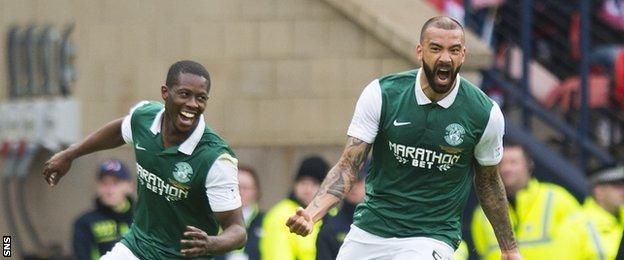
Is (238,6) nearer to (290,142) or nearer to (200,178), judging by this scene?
(290,142)

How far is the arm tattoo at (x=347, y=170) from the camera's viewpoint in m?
9.86

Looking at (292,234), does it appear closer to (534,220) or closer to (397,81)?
(534,220)

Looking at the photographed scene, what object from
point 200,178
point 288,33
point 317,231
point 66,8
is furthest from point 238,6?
point 200,178

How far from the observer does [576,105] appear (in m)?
16.7

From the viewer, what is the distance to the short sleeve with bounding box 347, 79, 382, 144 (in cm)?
1000

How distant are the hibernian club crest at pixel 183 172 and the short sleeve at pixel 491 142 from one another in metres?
1.61

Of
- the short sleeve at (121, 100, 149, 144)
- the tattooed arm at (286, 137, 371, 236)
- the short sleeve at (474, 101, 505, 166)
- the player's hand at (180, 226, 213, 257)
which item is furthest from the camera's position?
the short sleeve at (121, 100, 149, 144)

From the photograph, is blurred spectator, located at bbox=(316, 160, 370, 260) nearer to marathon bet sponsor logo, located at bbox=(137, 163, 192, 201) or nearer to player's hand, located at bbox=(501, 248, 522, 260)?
player's hand, located at bbox=(501, 248, 522, 260)

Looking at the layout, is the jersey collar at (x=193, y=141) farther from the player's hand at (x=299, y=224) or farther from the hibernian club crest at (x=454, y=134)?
the hibernian club crest at (x=454, y=134)

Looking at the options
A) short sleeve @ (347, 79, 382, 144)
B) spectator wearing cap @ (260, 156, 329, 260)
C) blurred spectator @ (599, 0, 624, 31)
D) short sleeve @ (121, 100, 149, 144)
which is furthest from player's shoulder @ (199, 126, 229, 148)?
blurred spectator @ (599, 0, 624, 31)

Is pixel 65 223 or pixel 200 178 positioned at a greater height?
pixel 200 178

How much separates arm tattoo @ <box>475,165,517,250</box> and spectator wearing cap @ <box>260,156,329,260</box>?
3834 mm

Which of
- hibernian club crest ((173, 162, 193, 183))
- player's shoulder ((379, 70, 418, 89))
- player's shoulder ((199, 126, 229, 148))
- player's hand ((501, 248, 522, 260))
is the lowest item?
player's hand ((501, 248, 522, 260))

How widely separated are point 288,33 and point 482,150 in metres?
6.61
